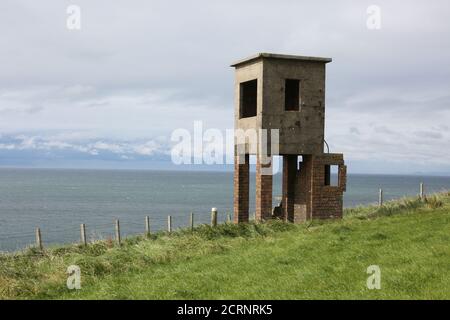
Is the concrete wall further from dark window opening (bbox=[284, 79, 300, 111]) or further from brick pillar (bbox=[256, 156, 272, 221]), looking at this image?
dark window opening (bbox=[284, 79, 300, 111])

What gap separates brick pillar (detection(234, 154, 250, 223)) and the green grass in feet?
11.5

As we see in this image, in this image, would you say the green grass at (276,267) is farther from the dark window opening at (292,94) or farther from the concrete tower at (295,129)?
the dark window opening at (292,94)

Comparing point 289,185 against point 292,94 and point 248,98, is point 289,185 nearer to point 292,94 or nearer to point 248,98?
point 292,94

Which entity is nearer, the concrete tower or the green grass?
the green grass

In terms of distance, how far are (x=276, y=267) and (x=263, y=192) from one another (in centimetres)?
961

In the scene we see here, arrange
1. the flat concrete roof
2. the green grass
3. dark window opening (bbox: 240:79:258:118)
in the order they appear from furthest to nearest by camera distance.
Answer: dark window opening (bbox: 240:79:258:118), the flat concrete roof, the green grass

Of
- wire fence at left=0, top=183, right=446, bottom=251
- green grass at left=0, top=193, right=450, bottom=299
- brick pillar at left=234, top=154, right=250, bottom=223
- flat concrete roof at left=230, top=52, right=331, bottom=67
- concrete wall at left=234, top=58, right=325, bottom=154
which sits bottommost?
wire fence at left=0, top=183, right=446, bottom=251

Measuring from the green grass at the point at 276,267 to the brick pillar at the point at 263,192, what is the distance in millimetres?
2508

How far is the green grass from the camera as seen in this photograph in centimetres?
1173

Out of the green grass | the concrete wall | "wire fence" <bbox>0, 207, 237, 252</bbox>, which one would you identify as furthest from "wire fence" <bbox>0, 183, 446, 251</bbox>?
the green grass

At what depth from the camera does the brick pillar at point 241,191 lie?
2478cm

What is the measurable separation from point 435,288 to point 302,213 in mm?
14258

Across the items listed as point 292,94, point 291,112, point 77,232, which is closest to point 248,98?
point 292,94
